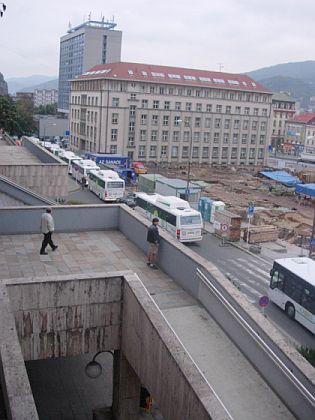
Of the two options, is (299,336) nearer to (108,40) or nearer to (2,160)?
(2,160)

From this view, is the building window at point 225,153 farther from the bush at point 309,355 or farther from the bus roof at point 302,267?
the bush at point 309,355

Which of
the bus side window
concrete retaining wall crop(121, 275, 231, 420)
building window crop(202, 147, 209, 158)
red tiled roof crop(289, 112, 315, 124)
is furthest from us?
red tiled roof crop(289, 112, 315, 124)

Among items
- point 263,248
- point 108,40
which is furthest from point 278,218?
point 108,40

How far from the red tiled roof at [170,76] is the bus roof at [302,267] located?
57.1 meters

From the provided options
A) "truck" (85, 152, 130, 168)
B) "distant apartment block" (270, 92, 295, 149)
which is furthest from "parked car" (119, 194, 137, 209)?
"distant apartment block" (270, 92, 295, 149)

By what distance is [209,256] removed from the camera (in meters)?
30.0

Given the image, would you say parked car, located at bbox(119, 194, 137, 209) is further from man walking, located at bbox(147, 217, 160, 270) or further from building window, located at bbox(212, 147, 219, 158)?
building window, located at bbox(212, 147, 219, 158)

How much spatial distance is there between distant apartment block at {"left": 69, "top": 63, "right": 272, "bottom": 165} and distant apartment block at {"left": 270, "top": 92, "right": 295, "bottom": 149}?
124 feet

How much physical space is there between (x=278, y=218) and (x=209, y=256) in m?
15.7

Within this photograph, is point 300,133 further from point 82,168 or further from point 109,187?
point 109,187

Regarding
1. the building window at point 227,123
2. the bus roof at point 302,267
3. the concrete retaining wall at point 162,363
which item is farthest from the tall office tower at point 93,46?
the concrete retaining wall at point 162,363

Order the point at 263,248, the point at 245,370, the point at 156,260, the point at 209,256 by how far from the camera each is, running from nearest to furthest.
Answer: the point at 245,370 → the point at 156,260 → the point at 209,256 → the point at 263,248

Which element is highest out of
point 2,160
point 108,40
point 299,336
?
point 108,40

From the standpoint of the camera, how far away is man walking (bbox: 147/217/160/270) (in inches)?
452
